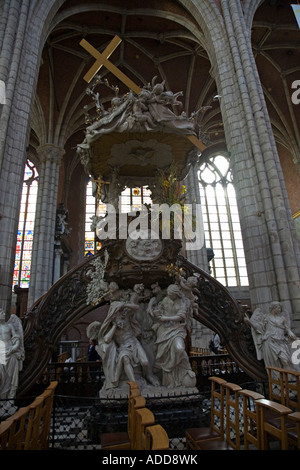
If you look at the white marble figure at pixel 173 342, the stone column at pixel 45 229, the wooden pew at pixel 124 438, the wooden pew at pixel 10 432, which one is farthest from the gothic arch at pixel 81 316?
the stone column at pixel 45 229

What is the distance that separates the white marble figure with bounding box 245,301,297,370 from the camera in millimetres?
4629

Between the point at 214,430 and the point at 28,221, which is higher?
the point at 28,221

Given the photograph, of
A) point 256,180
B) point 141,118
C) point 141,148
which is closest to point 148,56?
point 256,180

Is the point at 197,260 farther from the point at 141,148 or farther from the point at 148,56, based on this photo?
the point at 148,56

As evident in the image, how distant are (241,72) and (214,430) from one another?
24.8 feet

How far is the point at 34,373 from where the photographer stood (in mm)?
4480

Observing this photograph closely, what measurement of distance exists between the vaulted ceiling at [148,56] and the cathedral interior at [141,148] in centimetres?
5

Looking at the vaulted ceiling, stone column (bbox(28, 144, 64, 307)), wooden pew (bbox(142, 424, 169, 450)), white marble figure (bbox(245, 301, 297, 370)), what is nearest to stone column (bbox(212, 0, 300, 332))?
white marble figure (bbox(245, 301, 297, 370))

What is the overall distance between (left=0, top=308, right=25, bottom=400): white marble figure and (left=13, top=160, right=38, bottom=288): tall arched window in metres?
9.74

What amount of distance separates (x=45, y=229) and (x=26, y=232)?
3.78 metres

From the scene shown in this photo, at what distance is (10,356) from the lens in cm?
407

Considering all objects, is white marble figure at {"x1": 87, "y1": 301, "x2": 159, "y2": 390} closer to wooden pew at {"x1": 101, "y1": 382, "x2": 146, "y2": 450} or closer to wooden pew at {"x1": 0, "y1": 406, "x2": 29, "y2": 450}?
wooden pew at {"x1": 101, "y1": 382, "x2": 146, "y2": 450}
